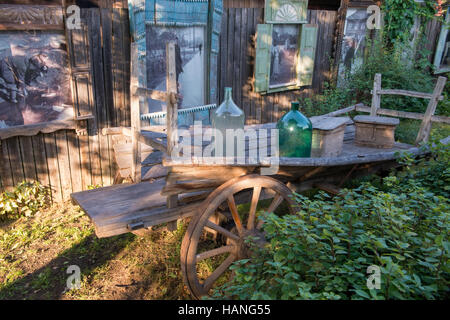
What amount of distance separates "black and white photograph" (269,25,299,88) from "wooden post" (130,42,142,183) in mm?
4191

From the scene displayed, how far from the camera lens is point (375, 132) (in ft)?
13.8

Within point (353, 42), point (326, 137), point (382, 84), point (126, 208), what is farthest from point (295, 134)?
point (353, 42)

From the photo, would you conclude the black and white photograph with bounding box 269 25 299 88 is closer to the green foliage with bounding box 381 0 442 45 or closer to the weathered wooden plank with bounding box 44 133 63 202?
Result: the green foliage with bounding box 381 0 442 45

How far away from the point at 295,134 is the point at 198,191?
3.17 ft

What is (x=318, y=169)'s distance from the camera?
340 centimetres

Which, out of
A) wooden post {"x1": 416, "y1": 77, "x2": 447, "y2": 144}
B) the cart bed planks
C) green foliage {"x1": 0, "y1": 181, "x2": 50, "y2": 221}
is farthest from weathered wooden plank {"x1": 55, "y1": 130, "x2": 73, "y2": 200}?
wooden post {"x1": 416, "y1": 77, "x2": 447, "y2": 144}

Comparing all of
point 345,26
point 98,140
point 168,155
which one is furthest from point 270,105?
point 168,155

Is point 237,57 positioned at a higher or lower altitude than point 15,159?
higher

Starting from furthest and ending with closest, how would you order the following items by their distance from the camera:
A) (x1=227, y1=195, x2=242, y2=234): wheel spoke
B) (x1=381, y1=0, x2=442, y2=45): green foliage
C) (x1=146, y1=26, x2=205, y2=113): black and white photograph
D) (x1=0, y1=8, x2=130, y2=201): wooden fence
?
1. (x1=381, y1=0, x2=442, y2=45): green foliage
2. (x1=146, y1=26, x2=205, y2=113): black and white photograph
3. (x1=0, y1=8, x2=130, y2=201): wooden fence
4. (x1=227, y1=195, x2=242, y2=234): wheel spoke

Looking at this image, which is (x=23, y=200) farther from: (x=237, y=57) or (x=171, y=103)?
(x=237, y=57)

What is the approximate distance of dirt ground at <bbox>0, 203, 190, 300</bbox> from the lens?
356cm

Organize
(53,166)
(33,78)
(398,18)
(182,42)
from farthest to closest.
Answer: (398,18) < (182,42) < (53,166) < (33,78)

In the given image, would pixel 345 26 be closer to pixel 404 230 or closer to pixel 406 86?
pixel 406 86

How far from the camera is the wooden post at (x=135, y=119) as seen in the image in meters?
3.05
